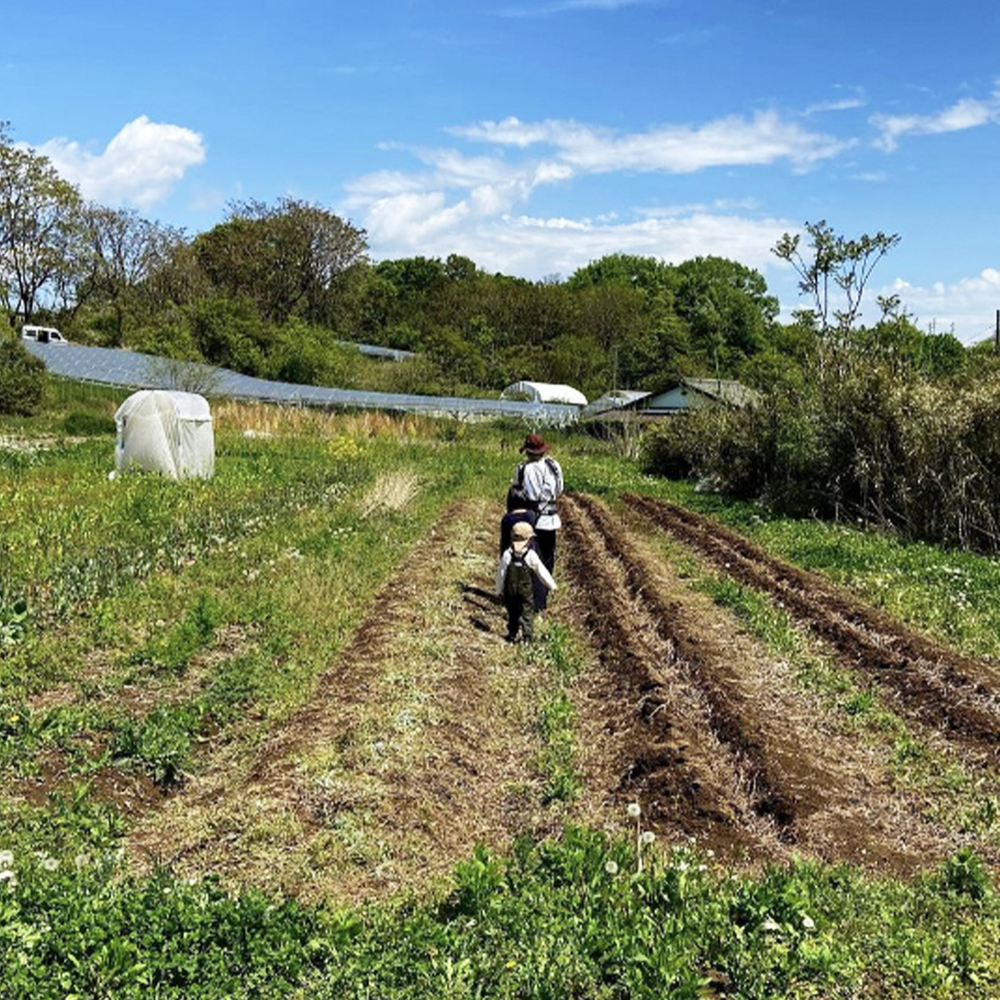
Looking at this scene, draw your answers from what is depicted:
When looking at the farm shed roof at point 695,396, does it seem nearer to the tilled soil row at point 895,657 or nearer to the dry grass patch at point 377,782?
the tilled soil row at point 895,657

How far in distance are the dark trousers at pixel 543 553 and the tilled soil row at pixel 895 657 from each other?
251 centimetres

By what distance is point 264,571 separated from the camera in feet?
34.9

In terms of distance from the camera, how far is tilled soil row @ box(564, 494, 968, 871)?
5070 mm

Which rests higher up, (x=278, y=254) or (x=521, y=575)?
(x=278, y=254)

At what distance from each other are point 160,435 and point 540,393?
120 feet

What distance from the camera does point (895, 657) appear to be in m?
8.09

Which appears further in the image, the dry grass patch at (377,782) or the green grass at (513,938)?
the dry grass patch at (377,782)

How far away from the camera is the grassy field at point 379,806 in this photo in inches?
137

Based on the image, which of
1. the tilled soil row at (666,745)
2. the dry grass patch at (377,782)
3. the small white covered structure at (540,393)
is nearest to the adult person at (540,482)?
the tilled soil row at (666,745)

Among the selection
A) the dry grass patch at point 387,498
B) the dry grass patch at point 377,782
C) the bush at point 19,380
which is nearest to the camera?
the dry grass patch at point 377,782

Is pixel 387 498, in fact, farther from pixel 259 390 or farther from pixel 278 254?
pixel 278 254

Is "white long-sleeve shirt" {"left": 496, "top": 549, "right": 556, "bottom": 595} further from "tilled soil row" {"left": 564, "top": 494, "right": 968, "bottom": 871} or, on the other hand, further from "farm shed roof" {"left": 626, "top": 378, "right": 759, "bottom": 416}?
"farm shed roof" {"left": 626, "top": 378, "right": 759, "bottom": 416}

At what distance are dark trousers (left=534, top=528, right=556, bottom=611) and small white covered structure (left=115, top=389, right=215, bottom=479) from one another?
11.4m

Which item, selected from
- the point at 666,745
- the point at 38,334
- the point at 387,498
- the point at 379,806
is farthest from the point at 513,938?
the point at 38,334
